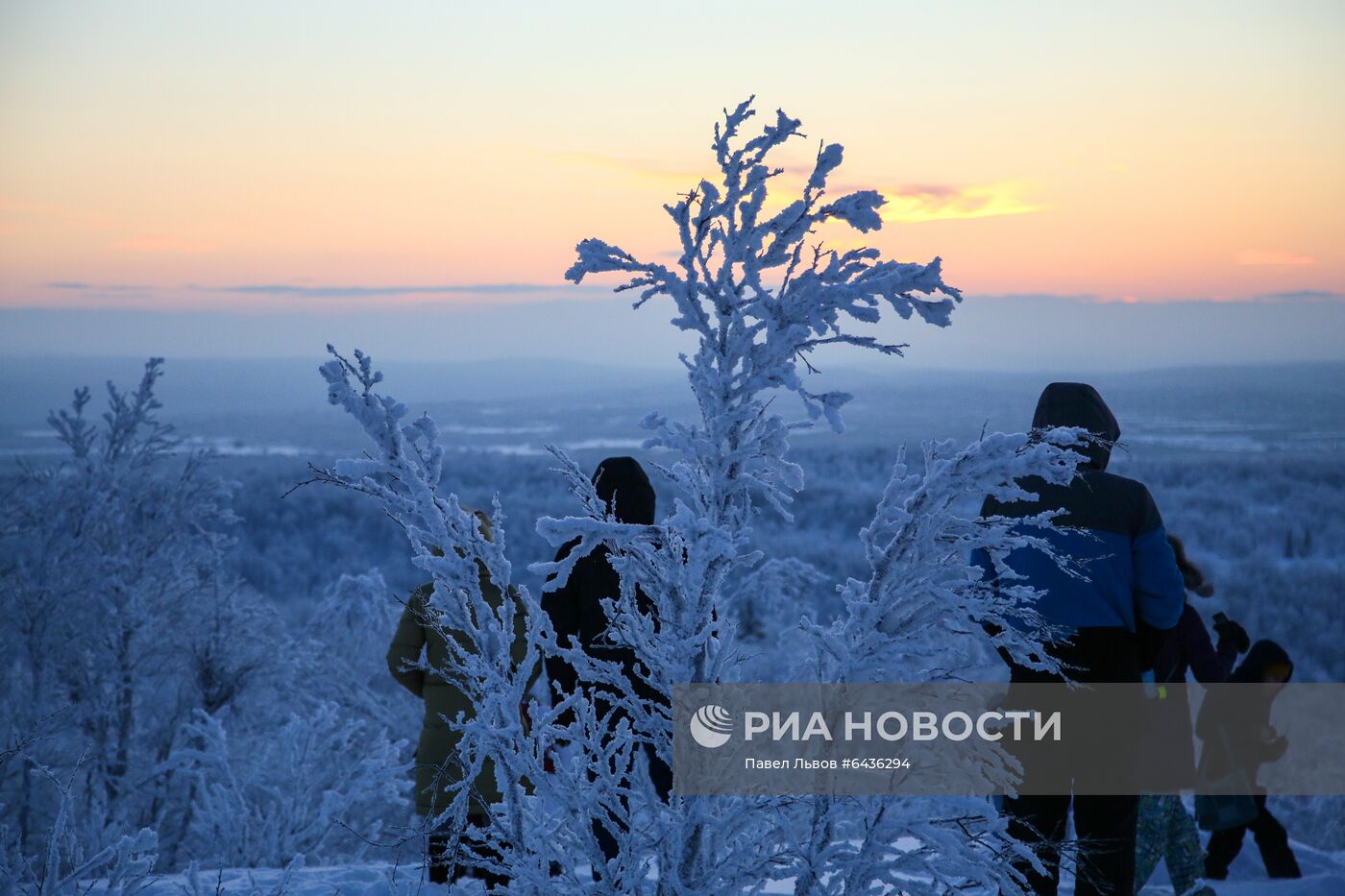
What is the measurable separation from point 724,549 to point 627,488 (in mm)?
1637

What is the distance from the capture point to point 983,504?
342cm

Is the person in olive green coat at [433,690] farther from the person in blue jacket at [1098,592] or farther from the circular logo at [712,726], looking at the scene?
the person in blue jacket at [1098,592]

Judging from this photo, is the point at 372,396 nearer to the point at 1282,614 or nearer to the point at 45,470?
the point at 45,470

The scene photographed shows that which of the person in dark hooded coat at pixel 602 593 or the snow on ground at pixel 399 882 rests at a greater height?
the person in dark hooded coat at pixel 602 593

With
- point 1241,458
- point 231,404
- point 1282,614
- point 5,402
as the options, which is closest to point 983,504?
point 5,402

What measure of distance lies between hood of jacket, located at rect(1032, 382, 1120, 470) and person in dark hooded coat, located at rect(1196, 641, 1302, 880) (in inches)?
89.6

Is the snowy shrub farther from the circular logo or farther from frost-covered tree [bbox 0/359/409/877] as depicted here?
the circular logo

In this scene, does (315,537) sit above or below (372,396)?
below

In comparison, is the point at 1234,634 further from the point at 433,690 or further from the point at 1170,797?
the point at 433,690

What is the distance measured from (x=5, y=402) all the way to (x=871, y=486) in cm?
5228

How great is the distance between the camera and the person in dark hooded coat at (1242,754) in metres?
5.09

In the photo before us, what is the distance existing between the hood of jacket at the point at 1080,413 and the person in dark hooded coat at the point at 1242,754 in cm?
227

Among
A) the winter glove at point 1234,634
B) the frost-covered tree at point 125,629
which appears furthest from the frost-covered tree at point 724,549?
the frost-covered tree at point 125,629

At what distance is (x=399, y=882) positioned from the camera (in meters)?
4.39
